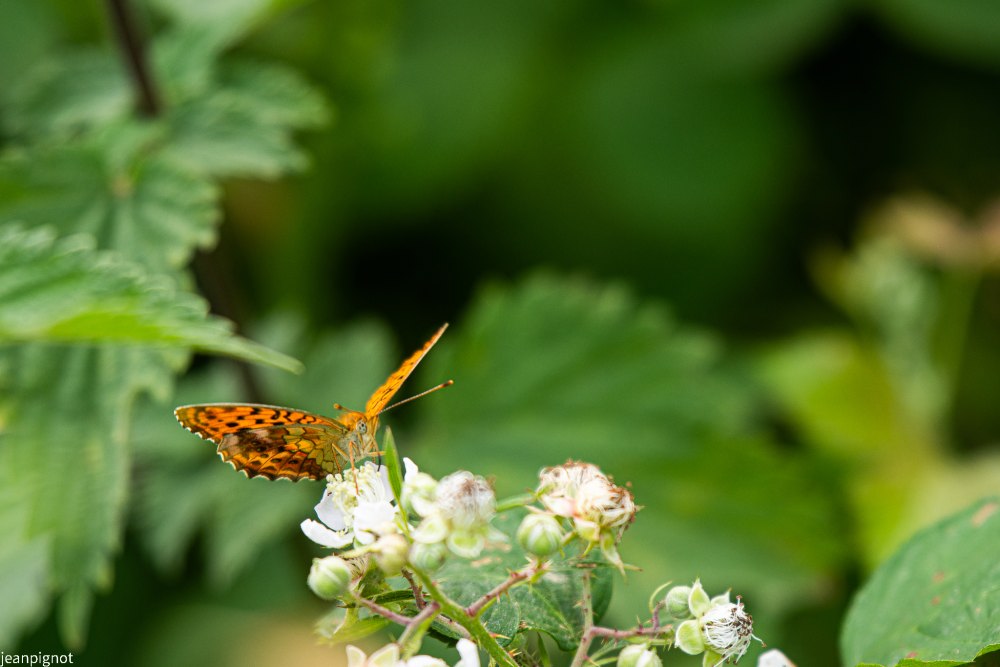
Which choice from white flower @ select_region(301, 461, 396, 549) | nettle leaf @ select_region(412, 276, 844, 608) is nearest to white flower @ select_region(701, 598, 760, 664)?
white flower @ select_region(301, 461, 396, 549)

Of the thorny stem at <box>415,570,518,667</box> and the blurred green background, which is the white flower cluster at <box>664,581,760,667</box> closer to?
the thorny stem at <box>415,570,518,667</box>

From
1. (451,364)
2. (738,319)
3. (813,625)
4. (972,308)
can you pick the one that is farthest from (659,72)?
(813,625)

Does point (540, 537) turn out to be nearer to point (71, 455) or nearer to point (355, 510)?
point (355, 510)

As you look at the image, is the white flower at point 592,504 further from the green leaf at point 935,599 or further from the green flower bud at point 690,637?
the green leaf at point 935,599

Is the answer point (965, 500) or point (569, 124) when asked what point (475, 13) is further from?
point (965, 500)

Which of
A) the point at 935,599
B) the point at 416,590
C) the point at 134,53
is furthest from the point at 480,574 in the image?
the point at 134,53

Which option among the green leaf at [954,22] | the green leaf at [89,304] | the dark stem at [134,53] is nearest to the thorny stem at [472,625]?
the green leaf at [89,304]
